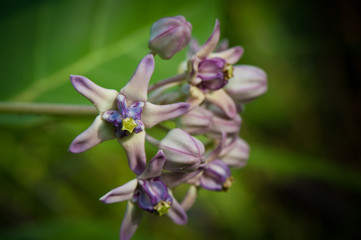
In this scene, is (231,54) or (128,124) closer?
(128,124)

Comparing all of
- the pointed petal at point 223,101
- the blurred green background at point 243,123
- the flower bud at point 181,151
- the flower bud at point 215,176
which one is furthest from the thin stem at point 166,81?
the blurred green background at point 243,123

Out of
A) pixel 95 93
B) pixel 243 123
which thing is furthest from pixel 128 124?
pixel 243 123

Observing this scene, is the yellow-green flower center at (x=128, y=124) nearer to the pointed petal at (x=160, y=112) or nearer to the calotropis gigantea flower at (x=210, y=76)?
the pointed petal at (x=160, y=112)

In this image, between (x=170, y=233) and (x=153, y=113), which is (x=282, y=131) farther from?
(x=153, y=113)

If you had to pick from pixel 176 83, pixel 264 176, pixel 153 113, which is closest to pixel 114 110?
pixel 153 113

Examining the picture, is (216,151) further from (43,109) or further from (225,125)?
(43,109)

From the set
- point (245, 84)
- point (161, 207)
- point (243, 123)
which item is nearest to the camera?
point (161, 207)

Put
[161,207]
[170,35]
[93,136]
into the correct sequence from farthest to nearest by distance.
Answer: [170,35] < [161,207] < [93,136]

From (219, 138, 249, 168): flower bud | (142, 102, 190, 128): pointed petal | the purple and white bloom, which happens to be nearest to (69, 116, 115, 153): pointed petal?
(142, 102, 190, 128): pointed petal
